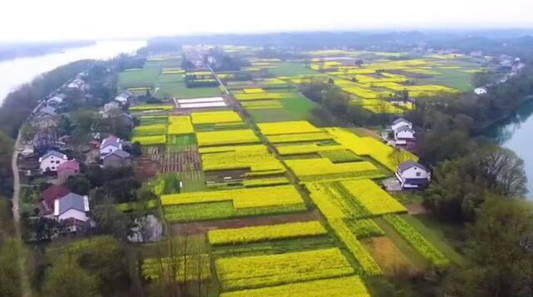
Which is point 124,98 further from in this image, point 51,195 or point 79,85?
point 51,195

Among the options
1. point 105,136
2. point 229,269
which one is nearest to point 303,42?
point 105,136

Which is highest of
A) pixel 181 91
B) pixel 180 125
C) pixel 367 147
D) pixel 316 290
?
pixel 367 147

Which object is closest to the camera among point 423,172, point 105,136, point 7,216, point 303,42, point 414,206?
point 7,216

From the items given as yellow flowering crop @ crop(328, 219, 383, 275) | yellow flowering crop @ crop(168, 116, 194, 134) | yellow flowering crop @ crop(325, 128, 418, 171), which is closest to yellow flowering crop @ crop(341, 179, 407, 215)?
yellow flowering crop @ crop(328, 219, 383, 275)

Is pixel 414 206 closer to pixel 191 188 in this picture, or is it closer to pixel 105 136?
pixel 191 188

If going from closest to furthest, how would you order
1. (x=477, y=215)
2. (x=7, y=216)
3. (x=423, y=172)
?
(x=477, y=215)
(x=7, y=216)
(x=423, y=172)

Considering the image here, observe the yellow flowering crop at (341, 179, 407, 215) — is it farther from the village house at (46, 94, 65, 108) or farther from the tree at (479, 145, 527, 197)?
the village house at (46, 94, 65, 108)

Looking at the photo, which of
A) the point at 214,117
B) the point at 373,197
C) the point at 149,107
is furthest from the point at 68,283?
the point at 149,107
